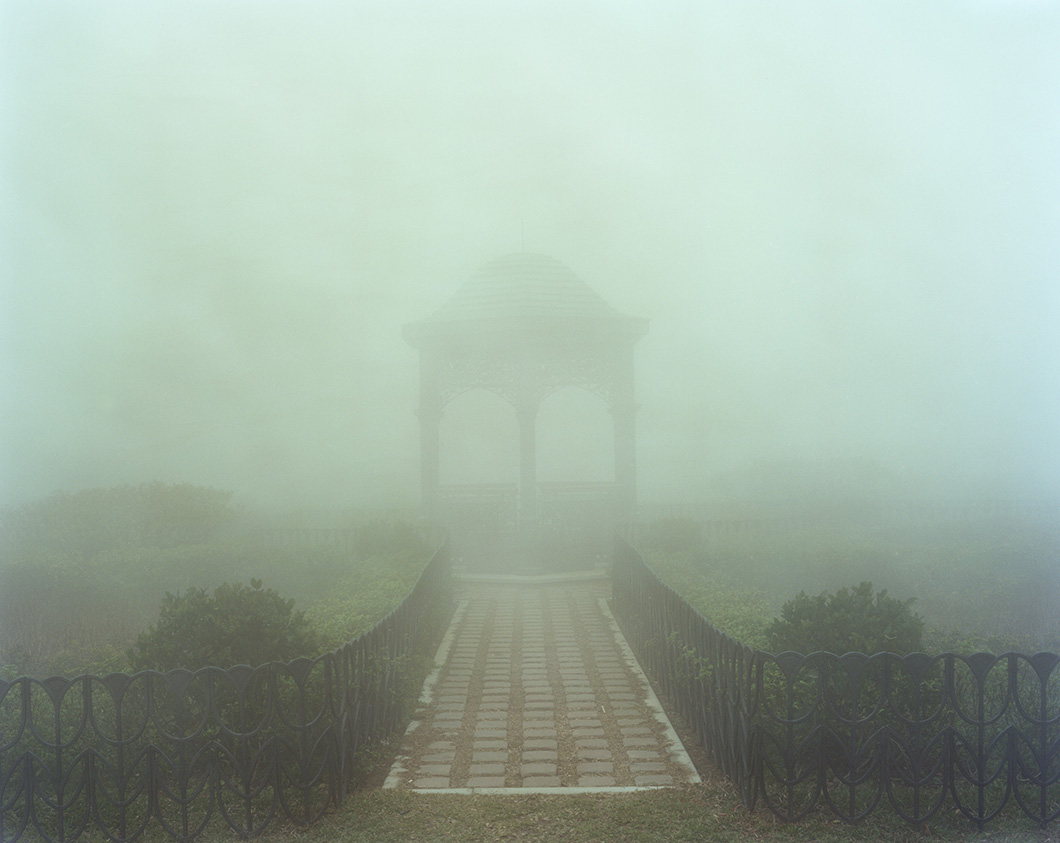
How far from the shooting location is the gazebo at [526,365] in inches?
576

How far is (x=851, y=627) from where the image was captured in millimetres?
4668

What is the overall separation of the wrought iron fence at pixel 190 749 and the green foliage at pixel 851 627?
2598 millimetres

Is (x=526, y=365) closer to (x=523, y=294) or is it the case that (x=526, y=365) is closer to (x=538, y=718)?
(x=523, y=294)

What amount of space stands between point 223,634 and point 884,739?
12.0 ft

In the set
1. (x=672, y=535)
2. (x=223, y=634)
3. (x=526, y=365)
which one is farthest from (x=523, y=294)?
(x=223, y=634)

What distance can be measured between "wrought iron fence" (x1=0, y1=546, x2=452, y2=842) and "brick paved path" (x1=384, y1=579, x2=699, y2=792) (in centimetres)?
60

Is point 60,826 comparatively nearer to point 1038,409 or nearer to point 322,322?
point 322,322

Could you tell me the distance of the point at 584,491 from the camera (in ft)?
50.9

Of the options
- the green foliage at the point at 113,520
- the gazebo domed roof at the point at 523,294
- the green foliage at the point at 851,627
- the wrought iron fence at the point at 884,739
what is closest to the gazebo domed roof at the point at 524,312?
the gazebo domed roof at the point at 523,294

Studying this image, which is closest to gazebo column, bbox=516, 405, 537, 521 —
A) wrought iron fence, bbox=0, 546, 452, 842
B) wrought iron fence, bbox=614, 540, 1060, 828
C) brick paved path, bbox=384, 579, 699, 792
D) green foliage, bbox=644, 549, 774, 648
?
green foliage, bbox=644, 549, 774, 648

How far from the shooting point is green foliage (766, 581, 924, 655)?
4.63 metres

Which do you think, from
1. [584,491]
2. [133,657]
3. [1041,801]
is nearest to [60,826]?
[133,657]

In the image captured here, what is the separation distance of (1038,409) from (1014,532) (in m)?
7.28

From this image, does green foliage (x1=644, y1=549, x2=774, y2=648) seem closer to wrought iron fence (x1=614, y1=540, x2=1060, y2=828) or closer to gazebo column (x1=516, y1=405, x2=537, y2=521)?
wrought iron fence (x1=614, y1=540, x2=1060, y2=828)
